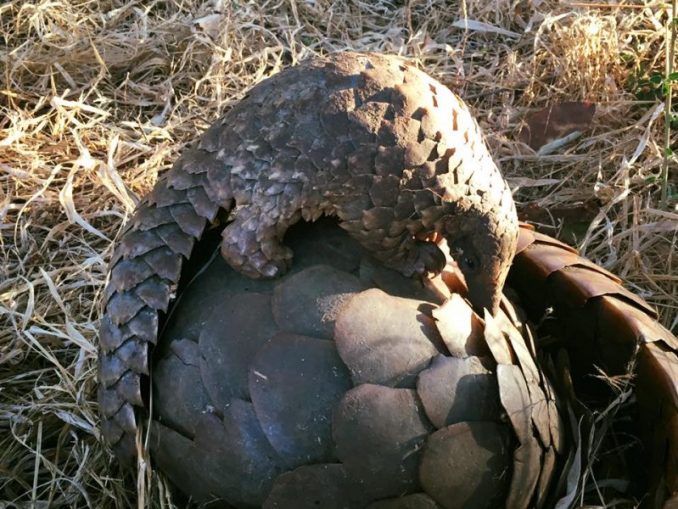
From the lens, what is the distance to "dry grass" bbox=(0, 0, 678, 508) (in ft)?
5.49

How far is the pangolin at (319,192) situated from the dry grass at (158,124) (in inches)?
12.7

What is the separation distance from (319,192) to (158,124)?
1.37 m

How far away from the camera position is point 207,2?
114 inches

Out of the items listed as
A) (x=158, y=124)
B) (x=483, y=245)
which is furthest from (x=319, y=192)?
(x=158, y=124)

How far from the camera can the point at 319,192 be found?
124cm

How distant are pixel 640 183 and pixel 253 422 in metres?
1.45

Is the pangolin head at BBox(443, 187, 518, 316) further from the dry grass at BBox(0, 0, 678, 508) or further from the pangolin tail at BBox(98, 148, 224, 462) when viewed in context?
the dry grass at BBox(0, 0, 678, 508)

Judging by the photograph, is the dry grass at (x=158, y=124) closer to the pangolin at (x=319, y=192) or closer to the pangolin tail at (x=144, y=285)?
the pangolin tail at (x=144, y=285)

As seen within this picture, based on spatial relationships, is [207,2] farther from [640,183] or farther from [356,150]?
[356,150]

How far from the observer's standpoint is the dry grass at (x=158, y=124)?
5.49 feet

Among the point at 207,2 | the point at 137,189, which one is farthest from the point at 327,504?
the point at 207,2

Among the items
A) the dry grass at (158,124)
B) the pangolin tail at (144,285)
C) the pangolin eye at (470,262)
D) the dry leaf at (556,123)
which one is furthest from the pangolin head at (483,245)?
the dry leaf at (556,123)

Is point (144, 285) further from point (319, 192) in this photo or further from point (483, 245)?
point (483, 245)

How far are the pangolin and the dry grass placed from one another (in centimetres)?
32
